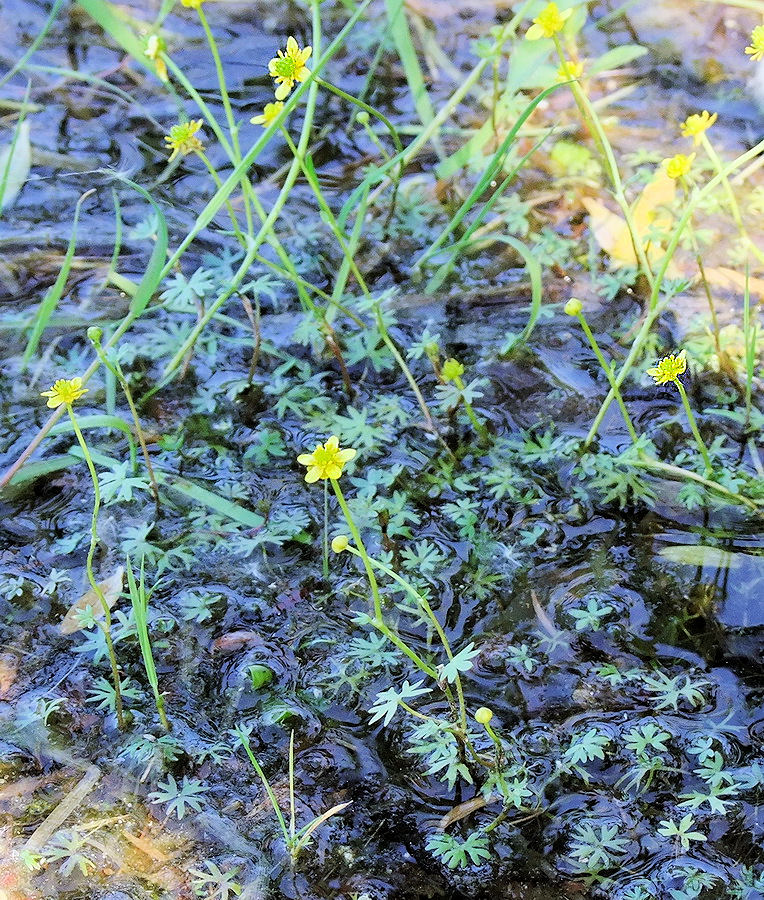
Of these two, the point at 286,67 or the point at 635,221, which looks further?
the point at 635,221

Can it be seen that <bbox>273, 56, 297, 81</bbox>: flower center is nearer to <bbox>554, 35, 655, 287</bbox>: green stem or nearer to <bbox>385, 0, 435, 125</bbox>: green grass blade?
<bbox>554, 35, 655, 287</bbox>: green stem

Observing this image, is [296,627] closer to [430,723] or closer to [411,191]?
[430,723]

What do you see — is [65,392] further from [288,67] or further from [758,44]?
[758,44]

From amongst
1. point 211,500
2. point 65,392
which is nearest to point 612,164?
point 211,500

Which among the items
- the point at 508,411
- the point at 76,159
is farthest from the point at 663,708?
the point at 76,159

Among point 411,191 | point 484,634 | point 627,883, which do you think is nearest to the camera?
point 627,883

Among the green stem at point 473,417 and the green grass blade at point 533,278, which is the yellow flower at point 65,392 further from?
the green grass blade at point 533,278
